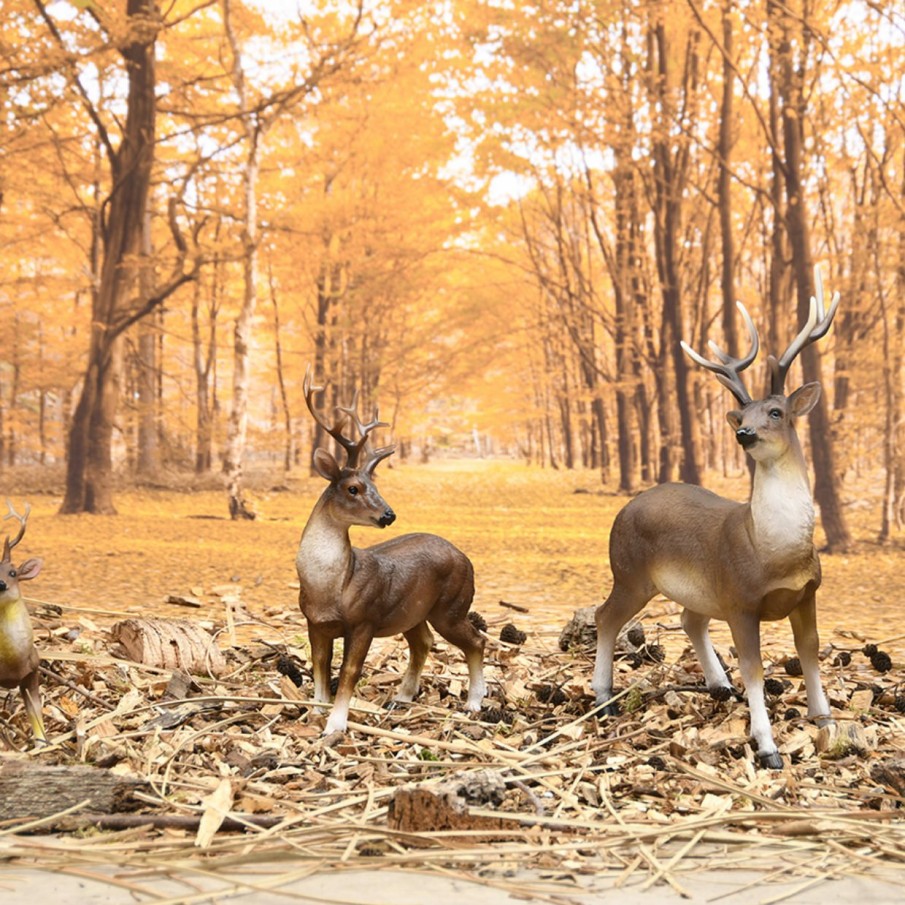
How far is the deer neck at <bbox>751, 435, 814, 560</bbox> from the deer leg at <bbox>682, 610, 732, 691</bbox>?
65 cm

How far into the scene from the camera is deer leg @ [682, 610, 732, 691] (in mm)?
3350

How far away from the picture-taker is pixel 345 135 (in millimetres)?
13336

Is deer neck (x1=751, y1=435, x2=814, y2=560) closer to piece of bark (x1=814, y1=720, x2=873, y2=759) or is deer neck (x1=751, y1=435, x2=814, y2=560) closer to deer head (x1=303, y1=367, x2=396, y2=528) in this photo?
piece of bark (x1=814, y1=720, x2=873, y2=759)

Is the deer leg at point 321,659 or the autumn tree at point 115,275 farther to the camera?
the autumn tree at point 115,275

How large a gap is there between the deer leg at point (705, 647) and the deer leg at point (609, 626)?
0.17 meters

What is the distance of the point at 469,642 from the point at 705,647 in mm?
784

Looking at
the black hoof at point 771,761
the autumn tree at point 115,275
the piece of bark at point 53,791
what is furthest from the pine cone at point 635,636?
the autumn tree at point 115,275

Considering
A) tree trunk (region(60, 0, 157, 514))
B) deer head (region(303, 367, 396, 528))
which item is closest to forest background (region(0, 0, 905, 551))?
tree trunk (region(60, 0, 157, 514))

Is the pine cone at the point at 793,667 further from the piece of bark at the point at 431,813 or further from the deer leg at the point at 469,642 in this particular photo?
the piece of bark at the point at 431,813

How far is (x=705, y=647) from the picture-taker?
3.37 m

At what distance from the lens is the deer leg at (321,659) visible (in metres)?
3.06

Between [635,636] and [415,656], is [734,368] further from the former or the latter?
[635,636]

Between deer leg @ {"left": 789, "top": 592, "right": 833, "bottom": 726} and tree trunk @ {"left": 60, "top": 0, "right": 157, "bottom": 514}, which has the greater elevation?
tree trunk @ {"left": 60, "top": 0, "right": 157, "bottom": 514}

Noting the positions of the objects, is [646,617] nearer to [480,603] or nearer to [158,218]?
[480,603]
